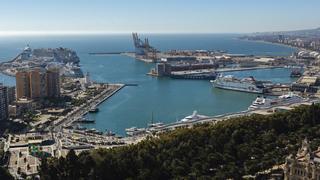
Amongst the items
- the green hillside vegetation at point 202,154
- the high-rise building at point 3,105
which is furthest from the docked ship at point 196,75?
the green hillside vegetation at point 202,154

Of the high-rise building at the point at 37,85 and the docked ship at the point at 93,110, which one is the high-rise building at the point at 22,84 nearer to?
the high-rise building at the point at 37,85

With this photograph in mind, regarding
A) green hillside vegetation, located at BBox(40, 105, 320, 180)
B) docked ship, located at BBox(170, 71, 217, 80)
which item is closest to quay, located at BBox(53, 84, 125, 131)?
docked ship, located at BBox(170, 71, 217, 80)

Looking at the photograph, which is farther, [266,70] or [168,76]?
[266,70]

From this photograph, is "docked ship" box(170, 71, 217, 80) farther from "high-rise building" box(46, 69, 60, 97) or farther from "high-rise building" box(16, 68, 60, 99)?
"high-rise building" box(16, 68, 60, 99)

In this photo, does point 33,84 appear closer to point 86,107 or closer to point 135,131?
point 86,107

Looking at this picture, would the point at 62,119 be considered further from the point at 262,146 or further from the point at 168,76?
the point at 168,76

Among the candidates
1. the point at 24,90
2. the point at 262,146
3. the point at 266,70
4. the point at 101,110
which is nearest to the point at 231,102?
the point at 101,110
